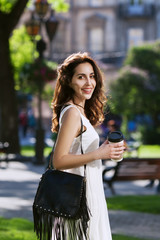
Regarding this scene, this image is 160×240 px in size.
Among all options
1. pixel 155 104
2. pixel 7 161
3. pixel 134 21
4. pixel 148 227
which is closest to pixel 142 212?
pixel 148 227

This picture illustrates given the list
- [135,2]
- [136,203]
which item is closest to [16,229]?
[136,203]

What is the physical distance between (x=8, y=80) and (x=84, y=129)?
1785 centimetres

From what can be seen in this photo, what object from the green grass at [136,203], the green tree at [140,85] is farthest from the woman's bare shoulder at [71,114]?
the green tree at [140,85]

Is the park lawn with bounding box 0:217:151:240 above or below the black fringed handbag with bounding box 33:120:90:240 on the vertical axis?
below

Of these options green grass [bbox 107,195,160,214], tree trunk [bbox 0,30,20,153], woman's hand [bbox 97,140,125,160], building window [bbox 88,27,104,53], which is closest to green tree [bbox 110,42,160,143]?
tree trunk [bbox 0,30,20,153]

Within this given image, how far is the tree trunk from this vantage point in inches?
846

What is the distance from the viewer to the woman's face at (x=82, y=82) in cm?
401

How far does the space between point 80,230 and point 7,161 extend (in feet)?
49.5

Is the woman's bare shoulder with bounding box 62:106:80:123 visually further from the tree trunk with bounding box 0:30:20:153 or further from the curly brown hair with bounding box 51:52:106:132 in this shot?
the tree trunk with bounding box 0:30:20:153

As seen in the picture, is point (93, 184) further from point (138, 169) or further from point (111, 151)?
point (138, 169)

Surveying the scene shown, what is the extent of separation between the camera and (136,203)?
10547 millimetres

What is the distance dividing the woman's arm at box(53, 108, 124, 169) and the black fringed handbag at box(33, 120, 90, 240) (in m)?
0.08

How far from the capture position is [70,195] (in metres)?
3.80

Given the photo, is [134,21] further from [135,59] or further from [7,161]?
[7,161]
